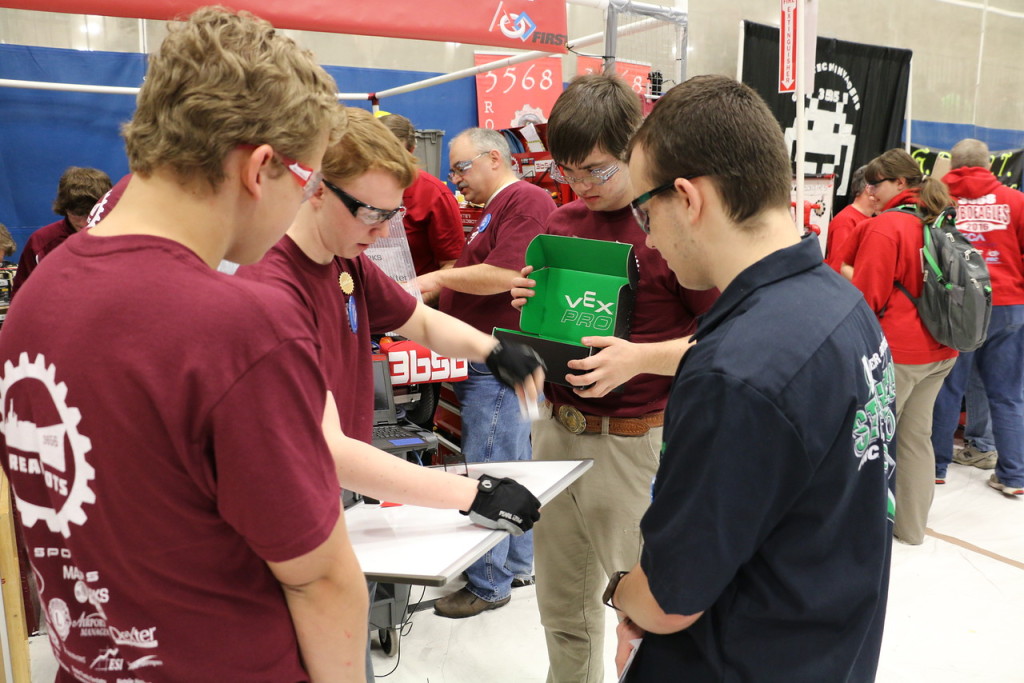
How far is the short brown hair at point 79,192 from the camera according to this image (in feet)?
12.8

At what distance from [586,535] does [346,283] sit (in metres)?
1.00

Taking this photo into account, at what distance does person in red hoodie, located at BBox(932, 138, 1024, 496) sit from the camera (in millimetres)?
4652

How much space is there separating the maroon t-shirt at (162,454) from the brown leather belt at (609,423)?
1216 mm

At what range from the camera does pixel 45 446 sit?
88 cm

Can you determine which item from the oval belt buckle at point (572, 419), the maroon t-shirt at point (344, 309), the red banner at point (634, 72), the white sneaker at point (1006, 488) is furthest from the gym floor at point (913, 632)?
the red banner at point (634, 72)

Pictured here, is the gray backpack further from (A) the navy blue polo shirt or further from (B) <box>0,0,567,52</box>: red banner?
(A) the navy blue polo shirt

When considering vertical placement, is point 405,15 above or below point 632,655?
above

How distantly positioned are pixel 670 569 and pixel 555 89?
6190 millimetres

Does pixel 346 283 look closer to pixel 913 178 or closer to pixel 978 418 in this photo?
pixel 913 178

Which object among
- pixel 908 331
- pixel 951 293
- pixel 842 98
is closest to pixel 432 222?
pixel 908 331

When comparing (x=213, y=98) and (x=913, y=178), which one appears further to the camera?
(x=913, y=178)

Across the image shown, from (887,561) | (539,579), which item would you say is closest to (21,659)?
(539,579)

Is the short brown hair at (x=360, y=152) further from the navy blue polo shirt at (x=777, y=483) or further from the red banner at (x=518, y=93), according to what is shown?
the red banner at (x=518, y=93)

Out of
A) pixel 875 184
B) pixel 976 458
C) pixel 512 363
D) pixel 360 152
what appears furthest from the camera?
pixel 976 458
